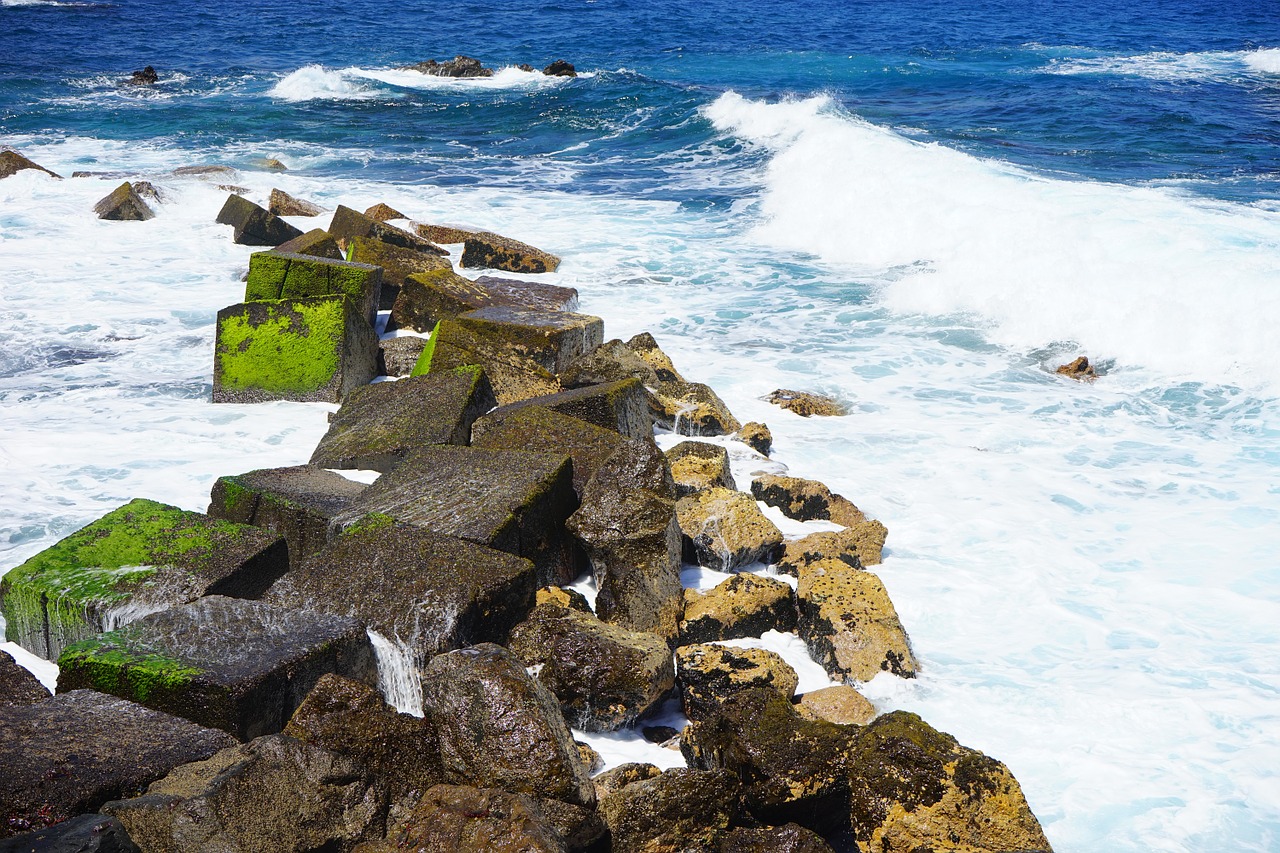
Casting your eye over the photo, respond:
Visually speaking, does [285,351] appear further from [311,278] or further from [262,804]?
[262,804]

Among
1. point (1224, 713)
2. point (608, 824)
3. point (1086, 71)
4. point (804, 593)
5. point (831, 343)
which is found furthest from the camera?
point (1086, 71)

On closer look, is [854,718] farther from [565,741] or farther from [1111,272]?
[1111,272]

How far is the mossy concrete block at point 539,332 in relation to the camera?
6051 millimetres

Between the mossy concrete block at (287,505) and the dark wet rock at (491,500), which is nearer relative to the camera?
the dark wet rock at (491,500)

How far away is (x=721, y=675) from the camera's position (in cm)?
358

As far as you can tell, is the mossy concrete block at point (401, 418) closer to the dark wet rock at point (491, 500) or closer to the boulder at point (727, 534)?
the dark wet rock at point (491, 500)

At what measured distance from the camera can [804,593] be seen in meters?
4.17

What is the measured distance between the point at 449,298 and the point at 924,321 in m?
4.00

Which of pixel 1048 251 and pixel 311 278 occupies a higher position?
pixel 311 278

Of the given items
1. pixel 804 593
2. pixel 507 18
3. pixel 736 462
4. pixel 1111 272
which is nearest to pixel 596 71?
pixel 507 18

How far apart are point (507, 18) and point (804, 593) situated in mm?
33973

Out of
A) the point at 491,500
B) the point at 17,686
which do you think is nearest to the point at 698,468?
the point at 491,500

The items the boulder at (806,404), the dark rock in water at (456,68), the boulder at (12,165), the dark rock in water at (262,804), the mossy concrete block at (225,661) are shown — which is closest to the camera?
the dark rock in water at (262,804)

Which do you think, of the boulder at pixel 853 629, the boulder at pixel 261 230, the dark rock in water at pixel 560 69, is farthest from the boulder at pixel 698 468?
the dark rock in water at pixel 560 69
